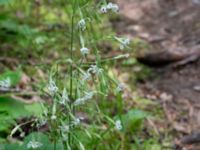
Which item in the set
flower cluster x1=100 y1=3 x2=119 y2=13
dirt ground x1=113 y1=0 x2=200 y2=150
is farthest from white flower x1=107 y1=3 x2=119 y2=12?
dirt ground x1=113 y1=0 x2=200 y2=150

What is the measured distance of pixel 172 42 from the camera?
472 centimetres

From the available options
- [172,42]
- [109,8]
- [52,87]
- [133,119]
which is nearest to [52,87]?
[52,87]

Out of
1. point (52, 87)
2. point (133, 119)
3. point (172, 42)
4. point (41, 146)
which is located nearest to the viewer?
point (52, 87)

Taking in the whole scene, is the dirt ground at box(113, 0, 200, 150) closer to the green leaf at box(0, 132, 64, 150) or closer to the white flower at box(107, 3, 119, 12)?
the green leaf at box(0, 132, 64, 150)

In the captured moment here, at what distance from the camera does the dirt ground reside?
363 cm

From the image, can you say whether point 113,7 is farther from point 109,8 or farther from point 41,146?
point 41,146

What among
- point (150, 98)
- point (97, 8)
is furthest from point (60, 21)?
point (97, 8)

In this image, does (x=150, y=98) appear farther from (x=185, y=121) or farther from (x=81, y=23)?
(x=81, y=23)

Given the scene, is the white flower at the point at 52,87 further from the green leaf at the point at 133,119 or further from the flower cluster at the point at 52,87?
the green leaf at the point at 133,119

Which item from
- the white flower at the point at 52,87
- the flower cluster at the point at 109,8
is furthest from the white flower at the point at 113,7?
the white flower at the point at 52,87

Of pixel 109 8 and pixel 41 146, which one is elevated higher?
pixel 109 8

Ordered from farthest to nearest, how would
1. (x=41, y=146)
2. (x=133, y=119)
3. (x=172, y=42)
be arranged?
(x=172, y=42) < (x=133, y=119) < (x=41, y=146)

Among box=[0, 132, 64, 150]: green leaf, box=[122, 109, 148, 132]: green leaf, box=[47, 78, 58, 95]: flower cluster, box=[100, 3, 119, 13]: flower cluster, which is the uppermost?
box=[100, 3, 119, 13]: flower cluster

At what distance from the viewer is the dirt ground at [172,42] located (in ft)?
11.9
